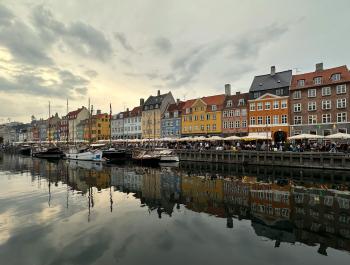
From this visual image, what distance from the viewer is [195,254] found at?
10578 millimetres

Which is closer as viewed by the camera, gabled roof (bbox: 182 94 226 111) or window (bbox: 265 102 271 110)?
window (bbox: 265 102 271 110)

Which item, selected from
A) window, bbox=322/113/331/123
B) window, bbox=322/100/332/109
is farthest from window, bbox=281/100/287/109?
window, bbox=322/113/331/123

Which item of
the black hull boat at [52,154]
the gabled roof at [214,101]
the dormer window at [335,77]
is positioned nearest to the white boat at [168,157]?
the gabled roof at [214,101]

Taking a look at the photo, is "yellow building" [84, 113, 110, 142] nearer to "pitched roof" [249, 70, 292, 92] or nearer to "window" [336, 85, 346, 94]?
"pitched roof" [249, 70, 292, 92]

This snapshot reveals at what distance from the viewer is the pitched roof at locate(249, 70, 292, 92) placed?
5466 cm

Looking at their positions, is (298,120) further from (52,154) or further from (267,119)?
(52,154)

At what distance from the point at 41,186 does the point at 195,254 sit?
21.4 metres

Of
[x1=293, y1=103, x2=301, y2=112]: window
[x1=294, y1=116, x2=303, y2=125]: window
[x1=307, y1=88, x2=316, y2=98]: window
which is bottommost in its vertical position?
[x1=294, y1=116, x2=303, y2=125]: window

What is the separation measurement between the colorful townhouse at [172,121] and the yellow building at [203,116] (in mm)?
2063

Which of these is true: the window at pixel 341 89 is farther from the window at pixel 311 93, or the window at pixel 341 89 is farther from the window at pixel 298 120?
the window at pixel 298 120

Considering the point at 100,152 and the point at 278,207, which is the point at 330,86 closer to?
the point at 278,207

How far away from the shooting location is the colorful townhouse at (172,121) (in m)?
76.4

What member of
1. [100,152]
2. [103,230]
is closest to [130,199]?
[103,230]

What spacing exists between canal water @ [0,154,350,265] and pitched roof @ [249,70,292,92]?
1336 inches
